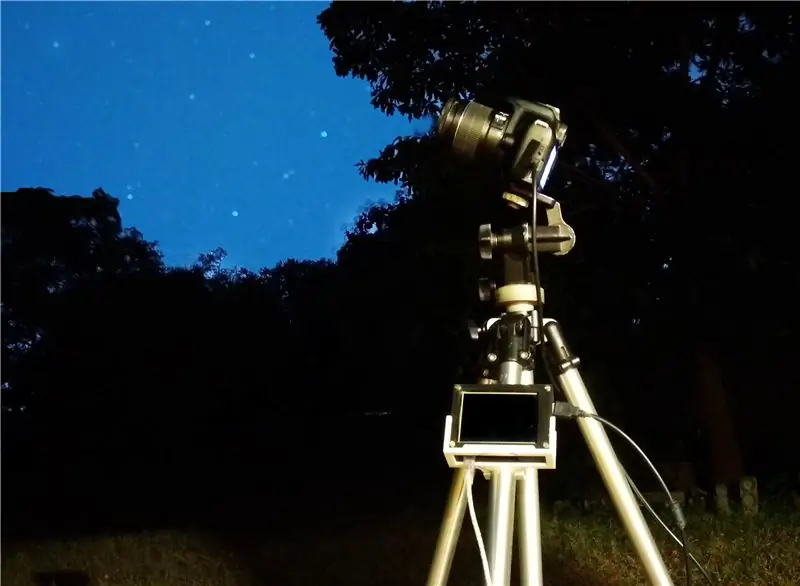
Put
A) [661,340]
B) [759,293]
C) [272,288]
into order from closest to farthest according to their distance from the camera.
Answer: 1. [759,293]
2. [661,340]
3. [272,288]

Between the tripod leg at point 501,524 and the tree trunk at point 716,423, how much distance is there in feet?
7.78

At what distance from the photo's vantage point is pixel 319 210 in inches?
1967

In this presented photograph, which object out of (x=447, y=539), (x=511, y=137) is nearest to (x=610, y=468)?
(x=447, y=539)

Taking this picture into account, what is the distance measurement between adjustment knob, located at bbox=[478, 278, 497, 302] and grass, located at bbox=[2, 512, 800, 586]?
1.21m

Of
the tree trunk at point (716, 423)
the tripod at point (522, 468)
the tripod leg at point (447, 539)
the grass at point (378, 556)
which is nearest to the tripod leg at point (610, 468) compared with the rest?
the tripod at point (522, 468)

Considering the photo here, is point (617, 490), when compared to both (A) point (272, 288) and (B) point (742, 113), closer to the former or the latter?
(B) point (742, 113)

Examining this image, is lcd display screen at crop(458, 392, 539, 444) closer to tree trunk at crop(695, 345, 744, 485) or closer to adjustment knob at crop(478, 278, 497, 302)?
adjustment knob at crop(478, 278, 497, 302)

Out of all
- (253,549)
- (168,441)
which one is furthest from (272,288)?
(253,549)

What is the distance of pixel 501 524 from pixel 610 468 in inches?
8.5

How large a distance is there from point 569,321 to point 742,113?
42.5 inches

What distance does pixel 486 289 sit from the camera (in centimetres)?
122

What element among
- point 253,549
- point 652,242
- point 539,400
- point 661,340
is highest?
point 652,242

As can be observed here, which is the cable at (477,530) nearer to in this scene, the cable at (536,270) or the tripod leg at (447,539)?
the tripod leg at (447,539)

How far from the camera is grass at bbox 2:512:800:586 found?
2193mm
